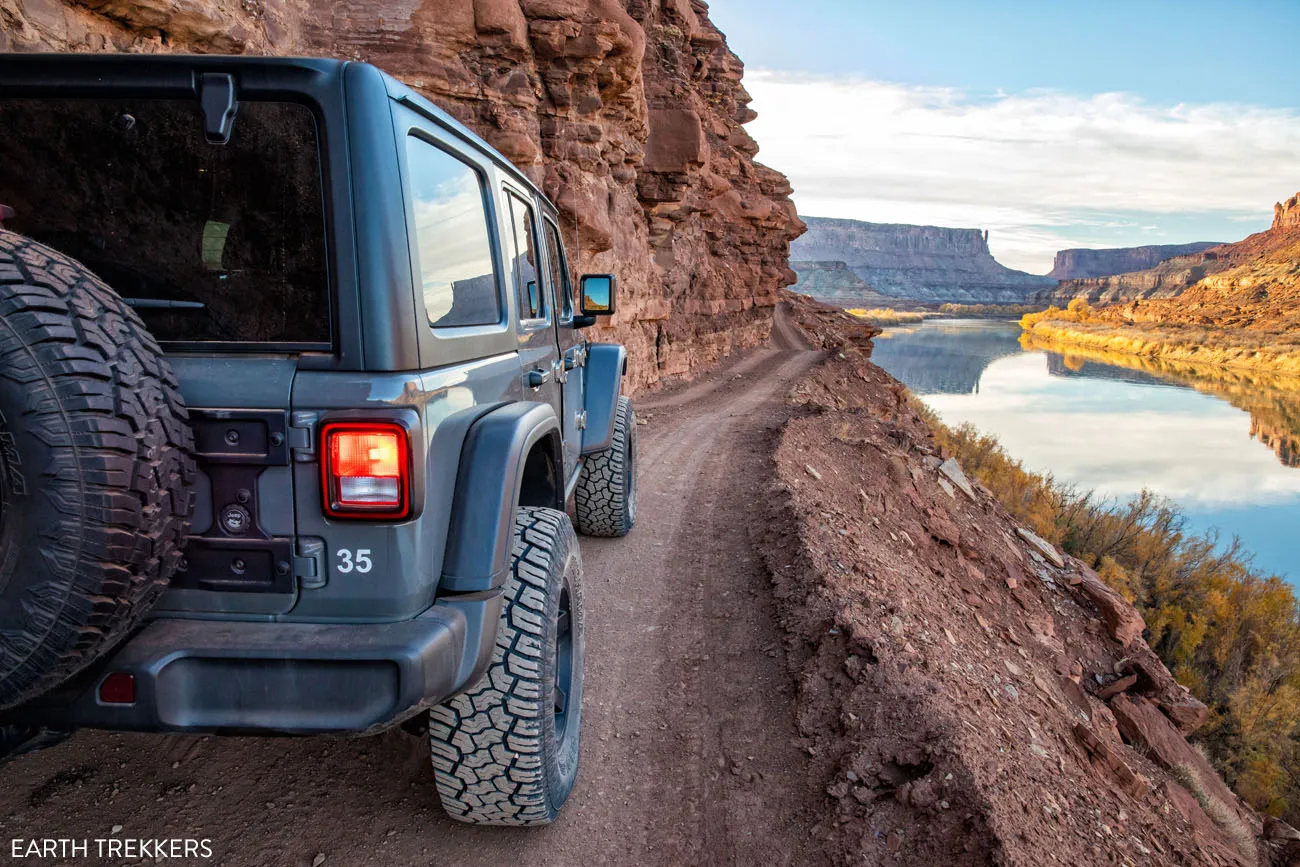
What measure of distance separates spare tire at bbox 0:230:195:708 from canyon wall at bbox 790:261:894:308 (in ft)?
462

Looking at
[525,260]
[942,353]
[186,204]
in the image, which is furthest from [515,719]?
[942,353]

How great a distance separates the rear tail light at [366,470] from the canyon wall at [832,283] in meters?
140

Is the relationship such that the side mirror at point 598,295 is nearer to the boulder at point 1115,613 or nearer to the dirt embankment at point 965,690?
the dirt embankment at point 965,690

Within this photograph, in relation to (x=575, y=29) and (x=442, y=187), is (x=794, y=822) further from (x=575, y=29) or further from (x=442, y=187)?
(x=575, y=29)

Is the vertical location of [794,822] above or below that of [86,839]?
below

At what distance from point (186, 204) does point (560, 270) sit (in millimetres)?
2552

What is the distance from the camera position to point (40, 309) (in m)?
1.54

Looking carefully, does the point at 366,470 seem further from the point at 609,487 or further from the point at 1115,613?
the point at 1115,613

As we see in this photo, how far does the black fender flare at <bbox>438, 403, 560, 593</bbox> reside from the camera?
2.09 meters

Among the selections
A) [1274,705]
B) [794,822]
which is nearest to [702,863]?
[794,822]

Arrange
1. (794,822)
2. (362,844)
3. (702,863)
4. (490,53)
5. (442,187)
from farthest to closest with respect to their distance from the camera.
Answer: (490,53) → (794,822) → (702,863) → (362,844) → (442,187)

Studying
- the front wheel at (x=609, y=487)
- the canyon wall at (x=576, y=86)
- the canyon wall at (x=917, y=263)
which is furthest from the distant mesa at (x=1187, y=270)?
the front wheel at (x=609, y=487)

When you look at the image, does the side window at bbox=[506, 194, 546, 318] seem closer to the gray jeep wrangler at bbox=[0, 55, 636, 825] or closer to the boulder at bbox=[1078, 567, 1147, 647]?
the gray jeep wrangler at bbox=[0, 55, 636, 825]

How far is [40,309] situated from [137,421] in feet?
0.93
